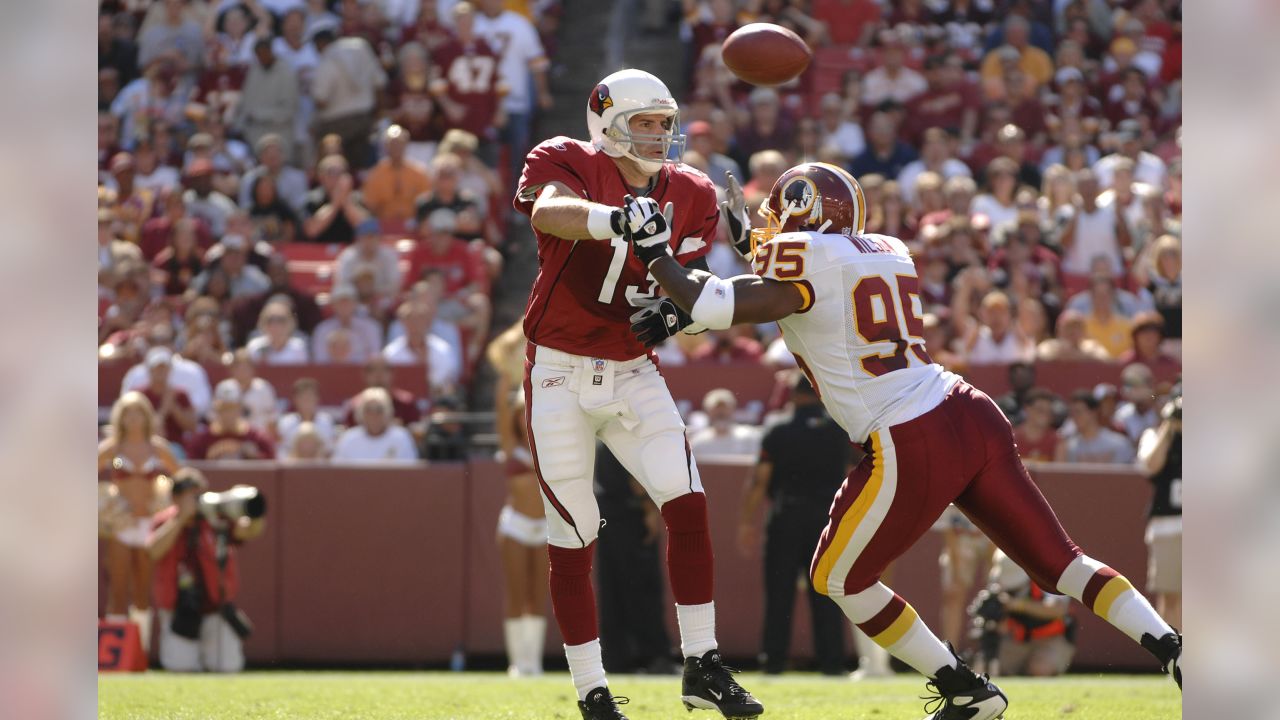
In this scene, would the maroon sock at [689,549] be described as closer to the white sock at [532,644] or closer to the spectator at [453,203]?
the white sock at [532,644]

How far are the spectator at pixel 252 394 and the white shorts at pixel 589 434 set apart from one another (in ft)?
21.5

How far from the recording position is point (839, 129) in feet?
46.1

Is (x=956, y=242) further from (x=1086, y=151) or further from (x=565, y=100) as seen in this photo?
(x=565, y=100)

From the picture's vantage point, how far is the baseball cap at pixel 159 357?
1131 centimetres

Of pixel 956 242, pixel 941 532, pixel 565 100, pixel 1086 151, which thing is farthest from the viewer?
pixel 565 100

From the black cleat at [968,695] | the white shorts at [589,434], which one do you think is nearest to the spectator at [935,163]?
the white shorts at [589,434]

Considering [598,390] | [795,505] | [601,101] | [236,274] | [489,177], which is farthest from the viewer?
[489,177]

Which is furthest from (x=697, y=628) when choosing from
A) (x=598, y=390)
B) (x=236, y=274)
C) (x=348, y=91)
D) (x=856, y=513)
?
(x=348, y=91)

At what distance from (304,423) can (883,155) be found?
18.5 ft

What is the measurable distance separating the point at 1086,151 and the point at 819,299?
382 inches

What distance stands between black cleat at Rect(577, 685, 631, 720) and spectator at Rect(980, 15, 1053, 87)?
10.9m

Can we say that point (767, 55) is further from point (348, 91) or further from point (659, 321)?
point (348, 91)
